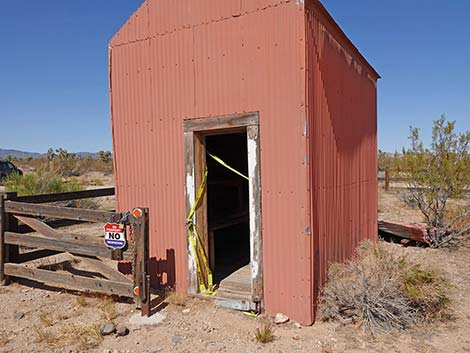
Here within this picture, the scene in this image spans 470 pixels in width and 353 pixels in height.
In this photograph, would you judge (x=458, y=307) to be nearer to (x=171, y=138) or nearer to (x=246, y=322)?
(x=246, y=322)

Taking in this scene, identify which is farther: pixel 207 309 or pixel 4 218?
pixel 4 218

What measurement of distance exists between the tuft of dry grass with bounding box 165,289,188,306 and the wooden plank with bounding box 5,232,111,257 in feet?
3.44

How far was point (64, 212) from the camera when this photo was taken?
5.23m

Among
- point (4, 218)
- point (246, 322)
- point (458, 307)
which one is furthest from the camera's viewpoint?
point (4, 218)

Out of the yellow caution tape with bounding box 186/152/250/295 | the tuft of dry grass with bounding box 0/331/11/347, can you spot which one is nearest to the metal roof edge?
the yellow caution tape with bounding box 186/152/250/295

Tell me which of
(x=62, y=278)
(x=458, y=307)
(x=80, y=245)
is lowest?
(x=458, y=307)

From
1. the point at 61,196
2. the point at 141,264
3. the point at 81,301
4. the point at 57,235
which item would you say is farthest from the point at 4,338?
the point at 61,196

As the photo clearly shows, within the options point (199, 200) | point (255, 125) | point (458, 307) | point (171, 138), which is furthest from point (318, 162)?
point (458, 307)

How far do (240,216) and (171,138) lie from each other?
10.0 feet

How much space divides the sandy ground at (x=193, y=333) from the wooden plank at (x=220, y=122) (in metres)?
2.44

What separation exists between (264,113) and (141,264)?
8.25 ft

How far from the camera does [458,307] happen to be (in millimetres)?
4711

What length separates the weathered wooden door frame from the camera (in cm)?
457

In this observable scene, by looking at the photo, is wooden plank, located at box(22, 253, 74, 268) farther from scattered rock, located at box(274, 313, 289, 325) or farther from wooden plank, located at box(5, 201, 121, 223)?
scattered rock, located at box(274, 313, 289, 325)
